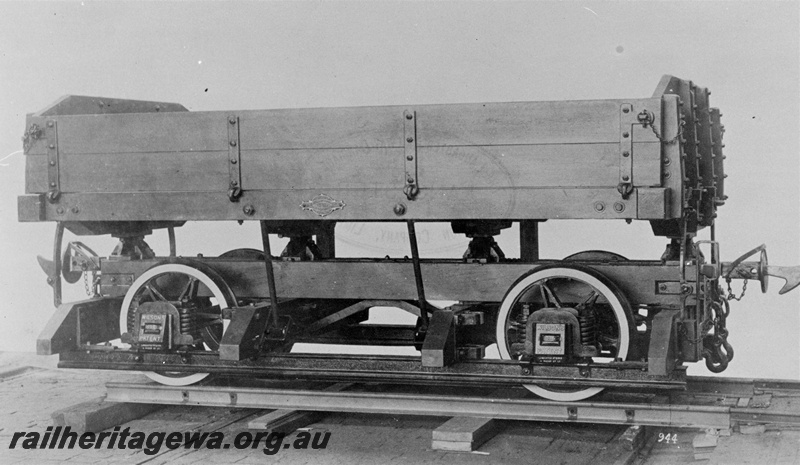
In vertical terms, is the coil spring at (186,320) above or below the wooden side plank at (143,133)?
below

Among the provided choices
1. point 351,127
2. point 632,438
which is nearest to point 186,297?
point 351,127

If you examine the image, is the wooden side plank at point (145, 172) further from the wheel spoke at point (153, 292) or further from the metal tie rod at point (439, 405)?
the metal tie rod at point (439, 405)

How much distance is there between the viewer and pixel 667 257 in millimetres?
5469

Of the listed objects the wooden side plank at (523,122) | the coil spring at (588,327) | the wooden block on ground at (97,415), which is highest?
the wooden side plank at (523,122)

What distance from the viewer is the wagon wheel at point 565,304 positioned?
5.23 meters

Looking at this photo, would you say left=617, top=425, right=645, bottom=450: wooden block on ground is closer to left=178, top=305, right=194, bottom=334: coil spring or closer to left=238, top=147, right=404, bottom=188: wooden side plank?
left=238, top=147, right=404, bottom=188: wooden side plank

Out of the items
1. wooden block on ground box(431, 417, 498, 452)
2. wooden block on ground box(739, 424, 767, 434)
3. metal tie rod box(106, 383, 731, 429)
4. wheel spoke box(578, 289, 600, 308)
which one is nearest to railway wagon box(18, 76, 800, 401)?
wheel spoke box(578, 289, 600, 308)

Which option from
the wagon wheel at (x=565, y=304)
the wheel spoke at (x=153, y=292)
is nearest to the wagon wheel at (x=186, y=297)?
the wheel spoke at (x=153, y=292)

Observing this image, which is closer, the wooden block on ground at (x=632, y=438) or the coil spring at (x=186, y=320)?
the wooden block on ground at (x=632, y=438)

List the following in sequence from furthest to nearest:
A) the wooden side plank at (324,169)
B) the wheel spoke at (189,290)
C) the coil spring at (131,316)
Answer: the coil spring at (131,316) < the wheel spoke at (189,290) < the wooden side plank at (324,169)

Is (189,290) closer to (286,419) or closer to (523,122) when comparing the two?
(286,419)

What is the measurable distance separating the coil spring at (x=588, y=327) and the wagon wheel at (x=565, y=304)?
2.4 inches

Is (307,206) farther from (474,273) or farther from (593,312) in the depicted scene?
(593,312)

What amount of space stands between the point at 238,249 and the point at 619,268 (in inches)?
99.6
